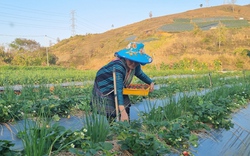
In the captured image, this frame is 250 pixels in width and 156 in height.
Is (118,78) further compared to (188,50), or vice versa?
(188,50)

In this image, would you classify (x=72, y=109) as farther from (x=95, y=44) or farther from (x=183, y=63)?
(x=95, y=44)

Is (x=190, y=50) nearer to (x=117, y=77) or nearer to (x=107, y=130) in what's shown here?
(x=117, y=77)

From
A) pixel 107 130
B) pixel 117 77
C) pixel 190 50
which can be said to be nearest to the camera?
pixel 107 130

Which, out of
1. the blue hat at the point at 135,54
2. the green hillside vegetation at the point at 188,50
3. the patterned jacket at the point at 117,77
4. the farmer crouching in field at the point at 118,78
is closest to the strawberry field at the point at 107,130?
the farmer crouching in field at the point at 118,78

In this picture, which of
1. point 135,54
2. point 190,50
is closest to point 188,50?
point 190,50

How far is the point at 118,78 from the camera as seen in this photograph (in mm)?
2996

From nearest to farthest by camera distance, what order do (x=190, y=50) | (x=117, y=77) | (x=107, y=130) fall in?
1. (x=107, y=130)
2. (x=117, y=77)
3. (x=190, y=50)

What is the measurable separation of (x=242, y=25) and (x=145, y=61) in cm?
4723

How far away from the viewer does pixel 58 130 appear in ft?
7.74

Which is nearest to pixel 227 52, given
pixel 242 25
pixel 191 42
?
pixel 191 42

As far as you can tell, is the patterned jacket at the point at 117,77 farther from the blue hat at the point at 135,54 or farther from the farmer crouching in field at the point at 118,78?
the blue hat at the point at 135,54

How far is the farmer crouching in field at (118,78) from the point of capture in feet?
9.75

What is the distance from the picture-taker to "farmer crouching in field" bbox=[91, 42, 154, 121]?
297 centimetres

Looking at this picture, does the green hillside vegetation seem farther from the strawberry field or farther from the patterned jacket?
the patterned jacket
